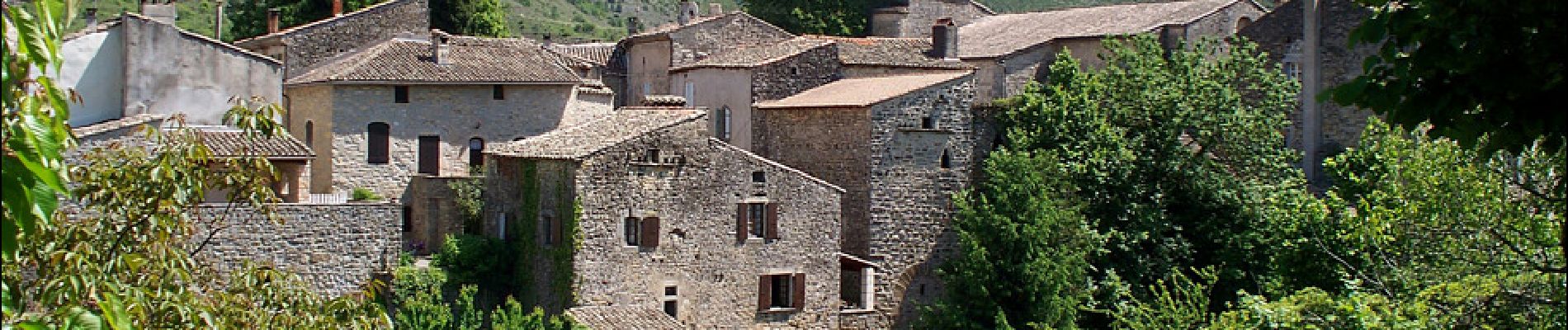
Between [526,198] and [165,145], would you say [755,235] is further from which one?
[165,145]

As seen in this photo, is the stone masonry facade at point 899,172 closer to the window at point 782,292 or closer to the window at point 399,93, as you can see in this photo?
the window at point 782,292

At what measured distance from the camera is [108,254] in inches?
479

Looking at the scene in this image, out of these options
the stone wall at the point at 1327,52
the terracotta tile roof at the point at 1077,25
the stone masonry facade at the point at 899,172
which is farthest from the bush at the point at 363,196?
the stone wall at the point at 1327,52

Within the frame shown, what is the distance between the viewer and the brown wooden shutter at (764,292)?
1298 inches

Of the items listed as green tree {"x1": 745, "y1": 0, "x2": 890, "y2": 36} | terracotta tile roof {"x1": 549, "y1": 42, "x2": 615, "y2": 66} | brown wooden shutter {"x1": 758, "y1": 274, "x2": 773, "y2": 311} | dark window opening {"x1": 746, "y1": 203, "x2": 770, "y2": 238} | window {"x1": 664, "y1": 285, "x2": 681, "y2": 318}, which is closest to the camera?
window {"x1": 664, "y1": 285, "x2": 681, "y2": 318}

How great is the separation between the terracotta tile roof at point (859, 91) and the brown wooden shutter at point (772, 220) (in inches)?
108

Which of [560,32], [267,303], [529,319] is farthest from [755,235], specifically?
[560,32]

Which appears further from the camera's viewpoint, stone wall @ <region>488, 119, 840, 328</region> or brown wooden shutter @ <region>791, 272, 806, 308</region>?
brown wooden shutter @ <region>791, 272, 806, 308</region>

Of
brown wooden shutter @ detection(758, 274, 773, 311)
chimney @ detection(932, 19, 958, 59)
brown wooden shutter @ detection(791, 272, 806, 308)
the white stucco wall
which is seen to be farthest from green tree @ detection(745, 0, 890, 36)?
the white stucco wall

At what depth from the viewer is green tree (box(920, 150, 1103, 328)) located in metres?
34.1

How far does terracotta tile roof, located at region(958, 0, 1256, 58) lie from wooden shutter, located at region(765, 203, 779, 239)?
1108 centimetres

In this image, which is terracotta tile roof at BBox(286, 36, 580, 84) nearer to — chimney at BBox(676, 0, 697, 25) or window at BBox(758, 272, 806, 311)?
window at BBox(758, 272, 806, 311)

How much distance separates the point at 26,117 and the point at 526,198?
2502cm

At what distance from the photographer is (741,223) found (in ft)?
106
